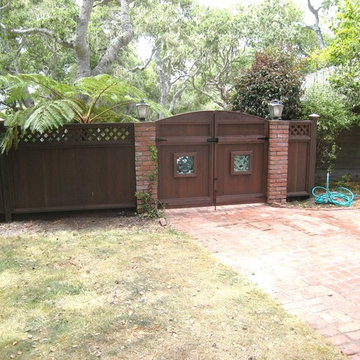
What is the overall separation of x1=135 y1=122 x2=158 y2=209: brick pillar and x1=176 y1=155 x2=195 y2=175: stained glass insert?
1.76 ft

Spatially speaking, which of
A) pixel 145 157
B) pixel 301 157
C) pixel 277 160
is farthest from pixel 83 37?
pixel 301 157

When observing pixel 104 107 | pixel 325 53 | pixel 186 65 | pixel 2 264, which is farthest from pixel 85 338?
pixel 186 65

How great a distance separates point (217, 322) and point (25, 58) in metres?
18.3

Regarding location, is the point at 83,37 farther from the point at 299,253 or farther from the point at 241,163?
the point at 299,253

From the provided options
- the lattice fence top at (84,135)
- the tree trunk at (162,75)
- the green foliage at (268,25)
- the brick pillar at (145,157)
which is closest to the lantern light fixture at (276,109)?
the brick pillar at (145,157)

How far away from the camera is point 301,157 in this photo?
7.28m

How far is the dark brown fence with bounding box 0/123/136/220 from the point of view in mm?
5984

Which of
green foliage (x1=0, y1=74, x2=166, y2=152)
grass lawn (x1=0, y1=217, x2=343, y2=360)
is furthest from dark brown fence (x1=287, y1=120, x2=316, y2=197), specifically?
grass lawn (x1=0, y1=217, x2=343, y2=360)

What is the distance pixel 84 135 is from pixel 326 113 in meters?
5.32

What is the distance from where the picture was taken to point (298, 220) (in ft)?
19.6

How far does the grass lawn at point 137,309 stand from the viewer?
98.0 inches

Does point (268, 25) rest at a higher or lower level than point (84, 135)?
higher

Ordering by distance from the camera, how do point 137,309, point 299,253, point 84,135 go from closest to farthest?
point 137,309 → point 299,253 → point 84,135

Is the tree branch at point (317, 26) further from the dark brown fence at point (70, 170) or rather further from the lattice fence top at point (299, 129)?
the dark brown fence at point (70, 170)
